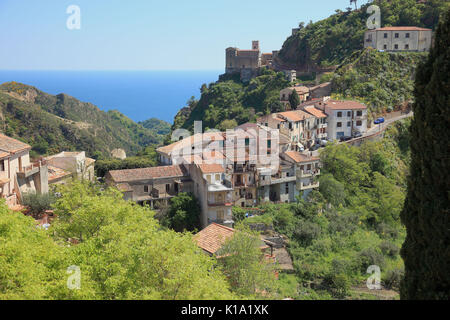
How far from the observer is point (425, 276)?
10.6m

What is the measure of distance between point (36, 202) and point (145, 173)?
28.5ft

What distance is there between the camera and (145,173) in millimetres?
36438

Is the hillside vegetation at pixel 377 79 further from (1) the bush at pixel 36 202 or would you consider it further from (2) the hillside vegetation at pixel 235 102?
(1) the bush at pixel 36 202

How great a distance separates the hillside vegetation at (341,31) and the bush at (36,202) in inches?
2138

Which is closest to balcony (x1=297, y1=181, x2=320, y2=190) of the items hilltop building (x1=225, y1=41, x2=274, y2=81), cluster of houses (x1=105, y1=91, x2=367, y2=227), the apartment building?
cluster of houses (x1=105, y1=91, x2=367, y2=227)

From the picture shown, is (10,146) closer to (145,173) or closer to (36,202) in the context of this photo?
(36,202)

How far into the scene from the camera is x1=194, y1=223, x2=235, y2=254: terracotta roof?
22941 millimetres

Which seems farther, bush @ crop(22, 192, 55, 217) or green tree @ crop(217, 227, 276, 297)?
bush @ crop(22, 192, 55, 217)

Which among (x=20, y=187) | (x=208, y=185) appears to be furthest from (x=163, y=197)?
(x=20, y=187)

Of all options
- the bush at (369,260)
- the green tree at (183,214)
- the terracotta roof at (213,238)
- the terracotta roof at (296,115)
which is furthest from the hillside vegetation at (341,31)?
the terracotta roof at (213,238)

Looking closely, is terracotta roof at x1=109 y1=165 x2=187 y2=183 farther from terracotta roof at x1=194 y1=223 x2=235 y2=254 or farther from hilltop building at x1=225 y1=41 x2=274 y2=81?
hilltop building at x1=225 y1=41 x2=274 y2=81

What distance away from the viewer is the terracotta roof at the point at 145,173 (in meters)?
35.7

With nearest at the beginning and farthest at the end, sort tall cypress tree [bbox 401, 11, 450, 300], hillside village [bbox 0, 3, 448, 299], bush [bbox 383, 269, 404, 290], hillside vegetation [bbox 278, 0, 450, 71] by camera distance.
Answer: tall cypress tree [bbox 401, 11, 450, 300]
hillside village [bbox 0, 3, 448, 299]
bush [bbox 383, 269, 404, 290]
hillside vegetation [bbox 278, 0, 450, 71]

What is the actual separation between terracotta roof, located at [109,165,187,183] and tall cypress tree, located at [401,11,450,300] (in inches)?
1052
